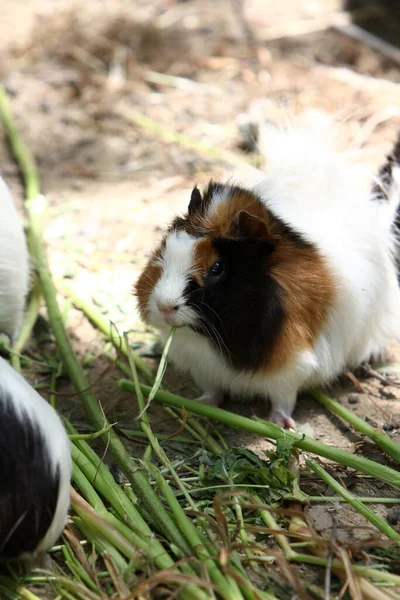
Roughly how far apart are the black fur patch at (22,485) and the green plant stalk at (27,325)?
77 centimetres

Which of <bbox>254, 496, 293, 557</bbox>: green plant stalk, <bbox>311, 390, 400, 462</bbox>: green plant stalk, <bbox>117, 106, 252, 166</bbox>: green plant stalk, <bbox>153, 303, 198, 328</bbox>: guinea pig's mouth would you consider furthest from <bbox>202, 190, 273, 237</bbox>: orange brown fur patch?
<bbox>117, 106, 252, 166</bbox>: green plant stalk

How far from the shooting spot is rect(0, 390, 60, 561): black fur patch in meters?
1.56

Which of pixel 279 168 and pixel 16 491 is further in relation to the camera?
pixel 279 168

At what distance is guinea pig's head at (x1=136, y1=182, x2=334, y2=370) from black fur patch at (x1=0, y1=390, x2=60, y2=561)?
21.6 inches

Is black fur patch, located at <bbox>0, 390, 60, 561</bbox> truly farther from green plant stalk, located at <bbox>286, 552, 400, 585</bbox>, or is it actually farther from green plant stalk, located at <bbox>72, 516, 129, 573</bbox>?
green plant stalk, located at <bbox>286, 552, 400, 585</bbox>

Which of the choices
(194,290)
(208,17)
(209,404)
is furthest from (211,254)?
(208,17)

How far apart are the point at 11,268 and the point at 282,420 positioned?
3.27 feet

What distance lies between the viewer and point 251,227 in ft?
6.63

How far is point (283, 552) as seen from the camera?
A: 176 cm

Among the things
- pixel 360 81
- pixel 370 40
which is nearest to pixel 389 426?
→ pixel 360 81

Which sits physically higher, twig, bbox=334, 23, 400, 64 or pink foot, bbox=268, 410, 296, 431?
twig, bbox=334, 23, 400, 64

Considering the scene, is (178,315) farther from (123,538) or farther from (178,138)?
(178,138)

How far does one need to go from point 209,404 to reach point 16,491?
34.5 inches

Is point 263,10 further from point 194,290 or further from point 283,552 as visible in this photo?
point 283,552
